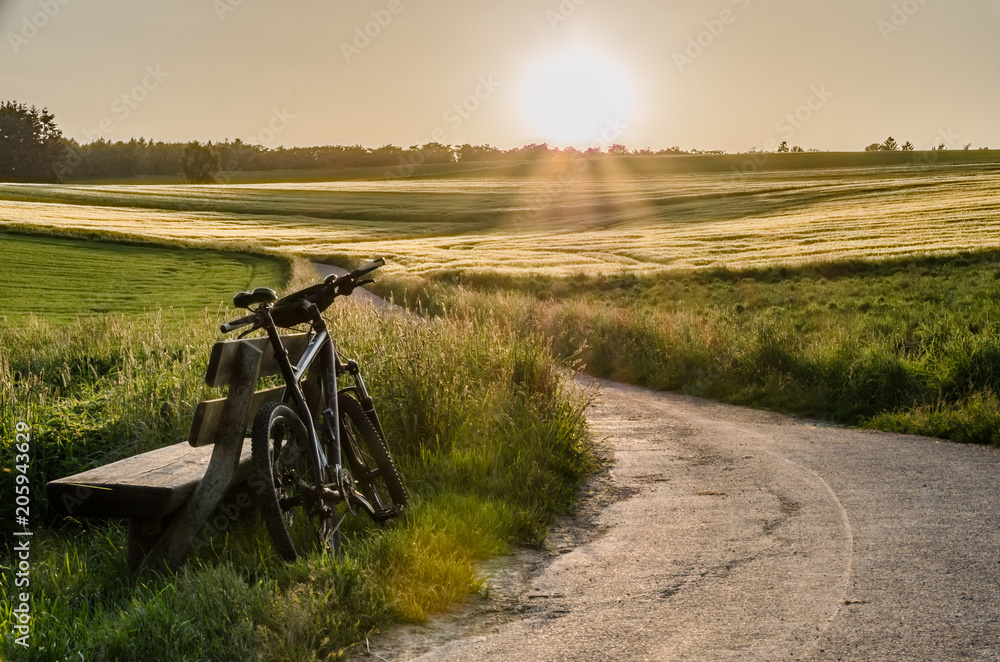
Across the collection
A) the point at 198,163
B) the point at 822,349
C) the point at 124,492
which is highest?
the point at 198,163

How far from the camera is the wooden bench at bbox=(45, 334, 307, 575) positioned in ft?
15.3

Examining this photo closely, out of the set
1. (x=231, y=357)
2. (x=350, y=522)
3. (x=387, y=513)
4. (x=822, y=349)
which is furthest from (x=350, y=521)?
(x=822, y=349)

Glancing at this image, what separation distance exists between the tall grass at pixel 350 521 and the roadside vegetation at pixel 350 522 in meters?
0.01

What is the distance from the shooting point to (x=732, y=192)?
7931 centimetres

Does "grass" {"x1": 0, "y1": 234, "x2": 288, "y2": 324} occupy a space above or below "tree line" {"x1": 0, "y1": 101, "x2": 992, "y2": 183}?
below

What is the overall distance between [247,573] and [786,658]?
2.88 m

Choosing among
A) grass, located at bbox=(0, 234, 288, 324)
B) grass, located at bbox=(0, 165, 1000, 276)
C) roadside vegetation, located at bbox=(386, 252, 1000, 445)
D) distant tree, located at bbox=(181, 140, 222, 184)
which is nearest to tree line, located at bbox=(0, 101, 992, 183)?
distant tree, located at bbox=(181, 140, 222, 184)

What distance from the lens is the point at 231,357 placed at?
185 inches

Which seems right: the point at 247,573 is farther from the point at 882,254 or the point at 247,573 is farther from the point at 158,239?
the point at 158,239

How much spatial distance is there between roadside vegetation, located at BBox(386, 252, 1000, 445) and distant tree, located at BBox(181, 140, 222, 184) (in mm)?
109220

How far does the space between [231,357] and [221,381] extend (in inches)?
7.1

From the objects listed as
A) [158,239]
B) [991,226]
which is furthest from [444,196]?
[991,226]

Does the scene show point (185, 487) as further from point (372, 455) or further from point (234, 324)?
point (372, 455)

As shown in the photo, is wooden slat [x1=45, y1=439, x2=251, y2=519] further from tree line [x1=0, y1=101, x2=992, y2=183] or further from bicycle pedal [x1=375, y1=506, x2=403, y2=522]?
tree line [x1=0, y1=101, x2=992, y2=183]
